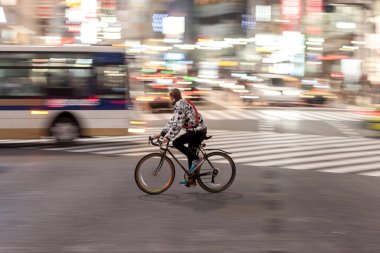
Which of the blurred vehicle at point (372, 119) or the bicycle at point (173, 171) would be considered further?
the blurred vehicle at point (372, 119)

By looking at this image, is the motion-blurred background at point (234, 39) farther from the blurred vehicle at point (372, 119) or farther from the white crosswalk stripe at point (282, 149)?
the blurred vehicle at point (372, 119)

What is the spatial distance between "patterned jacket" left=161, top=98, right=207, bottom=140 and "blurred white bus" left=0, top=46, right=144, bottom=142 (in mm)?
7458

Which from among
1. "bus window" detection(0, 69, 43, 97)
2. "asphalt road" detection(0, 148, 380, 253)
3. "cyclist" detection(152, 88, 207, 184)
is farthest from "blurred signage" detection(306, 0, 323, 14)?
"cyclist" detection(152, 88, 207, 184)

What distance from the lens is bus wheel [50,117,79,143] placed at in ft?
53.4

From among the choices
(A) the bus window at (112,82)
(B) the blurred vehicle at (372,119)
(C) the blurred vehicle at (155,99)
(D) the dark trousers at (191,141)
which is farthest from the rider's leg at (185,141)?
(C) the blurred vehicle at (155,99)

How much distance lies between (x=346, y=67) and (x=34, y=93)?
40700 millimetres

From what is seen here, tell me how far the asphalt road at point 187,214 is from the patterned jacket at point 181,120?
958mm

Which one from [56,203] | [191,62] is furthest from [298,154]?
[191,62]

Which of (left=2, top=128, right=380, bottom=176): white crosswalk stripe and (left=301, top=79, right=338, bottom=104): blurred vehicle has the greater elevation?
(left=2, top=128, right=380, bottom=176): white crosswalk stripe

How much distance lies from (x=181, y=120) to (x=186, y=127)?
0.16 metres

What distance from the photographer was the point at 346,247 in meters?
6.33

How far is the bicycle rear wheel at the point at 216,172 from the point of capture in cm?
943

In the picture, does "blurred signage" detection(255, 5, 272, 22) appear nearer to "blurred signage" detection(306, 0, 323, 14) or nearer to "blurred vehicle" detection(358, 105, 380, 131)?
"blurred signage" detection(306, 0, 323, 14)

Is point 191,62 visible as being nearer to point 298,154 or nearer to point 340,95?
point 340,95
